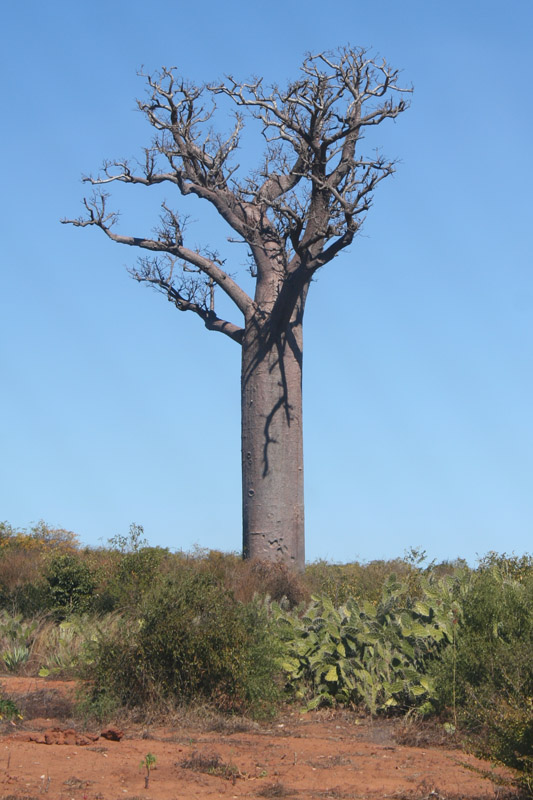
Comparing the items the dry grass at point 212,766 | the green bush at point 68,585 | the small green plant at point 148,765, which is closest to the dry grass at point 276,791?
the dry grass at point 212,766

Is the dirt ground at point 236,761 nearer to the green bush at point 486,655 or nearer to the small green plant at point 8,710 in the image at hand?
the small green plant at point 8,710

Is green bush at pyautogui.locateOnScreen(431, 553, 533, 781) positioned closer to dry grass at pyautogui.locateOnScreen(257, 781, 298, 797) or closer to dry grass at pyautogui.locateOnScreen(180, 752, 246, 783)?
dry grass at pyautogui.locateOnScreen(257, 781, 298, 797)

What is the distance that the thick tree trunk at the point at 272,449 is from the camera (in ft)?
41.4

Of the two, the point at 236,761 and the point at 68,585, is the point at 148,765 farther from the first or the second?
the point at 68,585

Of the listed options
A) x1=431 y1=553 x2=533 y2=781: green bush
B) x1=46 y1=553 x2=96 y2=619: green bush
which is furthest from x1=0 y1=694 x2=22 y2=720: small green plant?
x1=46 y1=553 x2=96 y2=619: green bush

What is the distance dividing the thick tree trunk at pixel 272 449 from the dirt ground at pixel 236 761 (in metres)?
6.17

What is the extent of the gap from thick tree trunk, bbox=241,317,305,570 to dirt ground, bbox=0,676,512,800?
20.3ft

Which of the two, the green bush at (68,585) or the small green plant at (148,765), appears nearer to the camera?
the small green plant at (148,765)

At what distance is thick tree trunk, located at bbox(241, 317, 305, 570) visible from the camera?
12.6 m

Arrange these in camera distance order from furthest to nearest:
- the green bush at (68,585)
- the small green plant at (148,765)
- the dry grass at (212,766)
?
the green bush at (68,585)
the dry grass at (212,766)
the small green plant at (148,765)

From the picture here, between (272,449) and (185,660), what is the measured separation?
263 inches

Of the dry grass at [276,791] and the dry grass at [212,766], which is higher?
the dry grass at [212,766]

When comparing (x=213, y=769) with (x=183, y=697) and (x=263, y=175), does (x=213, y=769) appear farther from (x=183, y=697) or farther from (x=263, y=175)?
(x=263, y=175)

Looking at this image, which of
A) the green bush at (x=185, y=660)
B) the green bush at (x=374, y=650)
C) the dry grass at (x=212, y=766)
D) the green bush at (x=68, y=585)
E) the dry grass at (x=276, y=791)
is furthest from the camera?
the green bush at (x=68, y=585)
